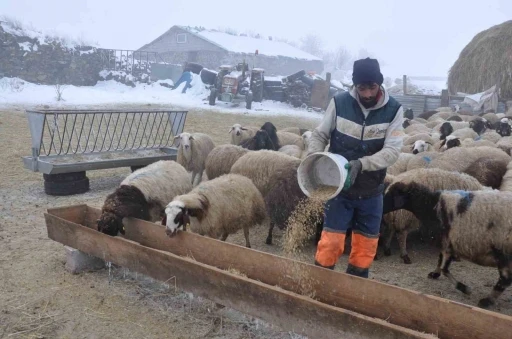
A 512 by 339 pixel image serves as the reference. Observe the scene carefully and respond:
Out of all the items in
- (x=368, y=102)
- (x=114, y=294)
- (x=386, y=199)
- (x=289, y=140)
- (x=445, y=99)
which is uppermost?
(x=445, y=99)

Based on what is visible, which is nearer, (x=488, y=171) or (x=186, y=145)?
(x=488, y=171)

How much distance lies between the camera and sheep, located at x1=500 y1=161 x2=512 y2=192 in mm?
5680

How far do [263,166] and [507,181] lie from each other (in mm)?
3235

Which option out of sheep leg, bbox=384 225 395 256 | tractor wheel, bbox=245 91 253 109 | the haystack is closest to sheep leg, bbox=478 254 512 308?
sheep leg, bbox=384 225 395 256

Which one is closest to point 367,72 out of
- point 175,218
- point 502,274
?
point 502,274

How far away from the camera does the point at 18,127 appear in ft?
46.8

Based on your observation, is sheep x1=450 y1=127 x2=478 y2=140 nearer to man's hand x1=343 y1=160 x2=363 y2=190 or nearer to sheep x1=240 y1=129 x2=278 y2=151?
sheep x1=240 y1=129 x2=278 y2=151

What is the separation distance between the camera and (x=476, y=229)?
14.1ft

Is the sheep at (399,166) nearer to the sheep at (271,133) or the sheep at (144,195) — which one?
the sheep at (271,133)

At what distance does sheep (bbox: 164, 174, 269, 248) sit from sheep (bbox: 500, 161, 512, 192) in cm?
299

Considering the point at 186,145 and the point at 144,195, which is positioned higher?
the point at 186,145

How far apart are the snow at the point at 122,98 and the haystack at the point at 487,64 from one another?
24.6 feet

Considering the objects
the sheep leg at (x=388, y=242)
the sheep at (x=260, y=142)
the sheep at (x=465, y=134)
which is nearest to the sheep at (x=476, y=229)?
the sheep leg at (x=388, y=242)

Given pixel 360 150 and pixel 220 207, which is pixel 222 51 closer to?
pixel 220 207
